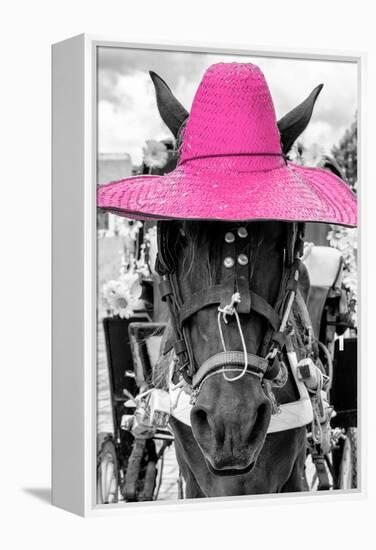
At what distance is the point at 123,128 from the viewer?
6062mm

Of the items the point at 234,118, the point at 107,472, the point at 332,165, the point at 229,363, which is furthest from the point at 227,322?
the point at 332,165

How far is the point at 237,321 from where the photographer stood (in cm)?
504

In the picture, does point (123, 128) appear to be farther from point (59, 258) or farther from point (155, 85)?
point (59, 258)

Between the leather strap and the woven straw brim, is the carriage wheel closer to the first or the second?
the woven straw brim

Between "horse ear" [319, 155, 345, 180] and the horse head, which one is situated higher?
"horse ear" [319, 155, 345, 180]

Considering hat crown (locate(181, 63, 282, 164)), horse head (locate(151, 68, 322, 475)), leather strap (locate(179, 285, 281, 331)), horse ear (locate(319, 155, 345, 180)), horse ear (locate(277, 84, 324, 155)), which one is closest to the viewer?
horse head (locate(151, 68, 322, 475))

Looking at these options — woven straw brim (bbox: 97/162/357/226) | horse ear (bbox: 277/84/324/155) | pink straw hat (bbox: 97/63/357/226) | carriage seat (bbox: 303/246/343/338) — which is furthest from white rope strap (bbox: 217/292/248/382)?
carriage seat (bbox: 303/246/343/338)

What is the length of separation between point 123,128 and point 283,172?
0.96 m

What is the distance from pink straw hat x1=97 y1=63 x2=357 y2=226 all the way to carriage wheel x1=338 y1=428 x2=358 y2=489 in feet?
5.10

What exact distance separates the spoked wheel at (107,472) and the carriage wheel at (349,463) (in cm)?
133

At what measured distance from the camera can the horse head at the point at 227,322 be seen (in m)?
4.96

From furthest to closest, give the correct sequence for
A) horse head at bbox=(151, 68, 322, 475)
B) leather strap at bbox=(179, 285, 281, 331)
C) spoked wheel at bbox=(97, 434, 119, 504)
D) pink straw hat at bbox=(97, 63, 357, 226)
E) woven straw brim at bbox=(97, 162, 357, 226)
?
1. spoked wheel at bbox=(97, 434, 119, 504)
2. pink straw hat at bbox=(97, 63, 357, 226)
3. woven straw brim at bbox=(97, 162, 357, 226)
4. leather strap at bbox=(179, 285, 281, 331)
5. horse head at bbox=(151, 68, 322, 475)

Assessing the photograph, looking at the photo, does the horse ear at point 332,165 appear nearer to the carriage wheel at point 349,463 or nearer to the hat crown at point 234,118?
the hat crown at point 234,118

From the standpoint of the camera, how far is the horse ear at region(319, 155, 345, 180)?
6.64 m
